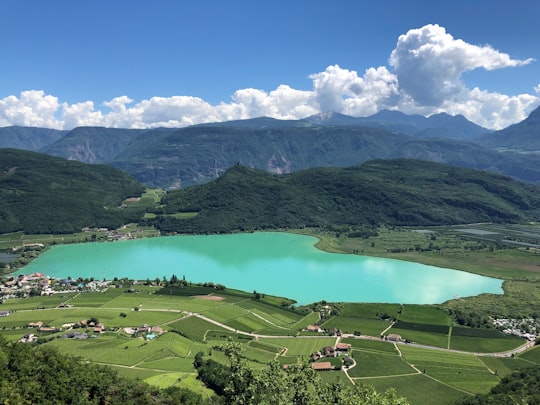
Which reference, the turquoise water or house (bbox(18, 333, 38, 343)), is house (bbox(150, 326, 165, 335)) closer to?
house (bbox(18, 333, 38, 343))

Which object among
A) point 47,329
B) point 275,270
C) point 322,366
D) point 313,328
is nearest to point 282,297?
point 313,328

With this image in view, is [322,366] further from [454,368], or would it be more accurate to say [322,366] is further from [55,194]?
[55,194]

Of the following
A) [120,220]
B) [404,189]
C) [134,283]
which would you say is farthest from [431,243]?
[120,220]

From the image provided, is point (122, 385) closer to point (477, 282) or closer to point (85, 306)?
point (85, 306)

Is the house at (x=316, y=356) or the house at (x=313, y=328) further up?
the house at (x=313, y=328)

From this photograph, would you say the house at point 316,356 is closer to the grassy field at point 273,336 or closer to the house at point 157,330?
the grassy field at point 273,336

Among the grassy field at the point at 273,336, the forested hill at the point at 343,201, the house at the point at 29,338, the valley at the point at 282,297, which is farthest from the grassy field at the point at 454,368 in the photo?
the forested hill at the point at 343,201
